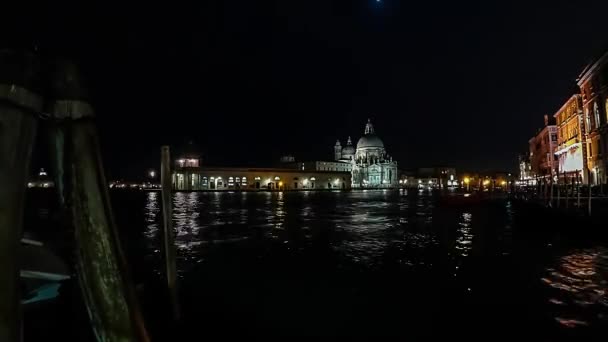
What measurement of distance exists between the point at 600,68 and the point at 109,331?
4829cm

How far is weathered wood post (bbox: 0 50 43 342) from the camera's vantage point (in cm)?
203

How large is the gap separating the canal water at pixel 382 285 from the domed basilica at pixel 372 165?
160 meters

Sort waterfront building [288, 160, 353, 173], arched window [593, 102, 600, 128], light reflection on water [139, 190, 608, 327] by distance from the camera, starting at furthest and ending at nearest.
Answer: waterfront building [288, 160, 353, 173], arched window [593, 102, 600, 128], light reflection on water [139, 190, 608, 327]

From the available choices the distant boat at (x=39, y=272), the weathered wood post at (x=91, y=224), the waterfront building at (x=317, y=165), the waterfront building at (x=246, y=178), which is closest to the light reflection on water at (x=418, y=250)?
the distant boat at (x=39, y=272)

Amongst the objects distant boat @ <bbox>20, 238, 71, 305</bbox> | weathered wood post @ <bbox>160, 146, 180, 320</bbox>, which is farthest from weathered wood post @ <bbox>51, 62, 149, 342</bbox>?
distant boat @ <bbox>20, 238, 71, 305</bbox>

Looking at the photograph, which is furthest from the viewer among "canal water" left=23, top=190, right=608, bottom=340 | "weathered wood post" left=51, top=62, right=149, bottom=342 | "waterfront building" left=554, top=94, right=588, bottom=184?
"waterfront building" left=554, top=94, right=588, bottom=184

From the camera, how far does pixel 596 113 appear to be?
41281mm

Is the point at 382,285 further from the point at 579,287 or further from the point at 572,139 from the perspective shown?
the point at 572,139

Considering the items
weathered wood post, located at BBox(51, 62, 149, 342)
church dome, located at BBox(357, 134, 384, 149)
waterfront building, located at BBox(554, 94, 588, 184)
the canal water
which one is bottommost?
the canal water

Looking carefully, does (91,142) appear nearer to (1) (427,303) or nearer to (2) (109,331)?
(2) (109,331)

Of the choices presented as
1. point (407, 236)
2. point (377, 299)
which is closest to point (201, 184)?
point (407, 236)

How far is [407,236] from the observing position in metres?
18.1

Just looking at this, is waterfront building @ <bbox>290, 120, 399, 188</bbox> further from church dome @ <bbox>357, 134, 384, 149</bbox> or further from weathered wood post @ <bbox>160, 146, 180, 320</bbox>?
weathered wood post @ <bbox>160, 146, 180, 320</bbox>

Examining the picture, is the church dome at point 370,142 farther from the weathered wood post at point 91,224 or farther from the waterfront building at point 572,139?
the weathered wood post at point 91,224
